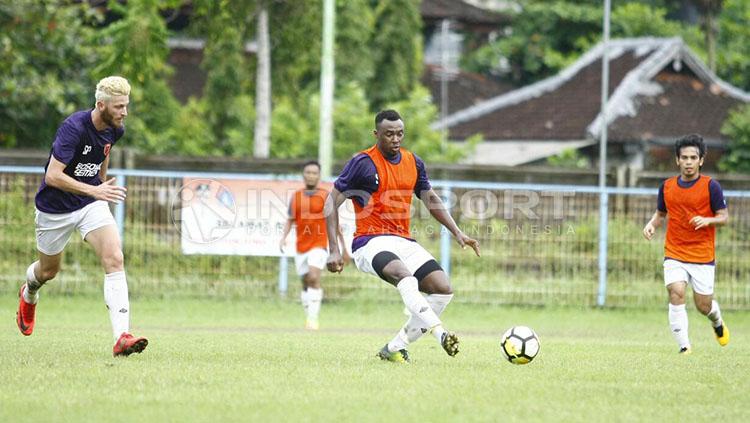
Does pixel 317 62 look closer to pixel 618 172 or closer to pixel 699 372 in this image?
pixel 618 172

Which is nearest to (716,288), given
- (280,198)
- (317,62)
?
(280,198)

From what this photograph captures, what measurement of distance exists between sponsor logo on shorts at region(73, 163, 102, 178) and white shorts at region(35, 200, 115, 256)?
0.33m

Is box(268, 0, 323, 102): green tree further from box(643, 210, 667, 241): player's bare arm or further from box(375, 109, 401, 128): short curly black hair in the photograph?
box(375, 109, 401, 128): short curly black hair

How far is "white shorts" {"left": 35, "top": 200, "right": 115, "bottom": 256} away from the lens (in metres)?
11.0

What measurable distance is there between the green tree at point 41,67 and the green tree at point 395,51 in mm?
11332

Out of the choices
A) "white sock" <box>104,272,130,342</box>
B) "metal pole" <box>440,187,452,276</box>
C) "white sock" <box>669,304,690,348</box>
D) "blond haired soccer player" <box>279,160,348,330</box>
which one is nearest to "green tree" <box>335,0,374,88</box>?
"metal pole" <box>440,187,452,276</box>

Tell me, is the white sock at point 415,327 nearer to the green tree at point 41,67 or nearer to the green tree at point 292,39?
the green tree at point 292,39

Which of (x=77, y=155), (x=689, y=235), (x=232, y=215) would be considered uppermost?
(x=77, y=155)

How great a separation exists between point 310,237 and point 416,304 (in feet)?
23.9

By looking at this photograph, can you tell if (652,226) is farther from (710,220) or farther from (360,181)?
(360,181)

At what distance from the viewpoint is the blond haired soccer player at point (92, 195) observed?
1055 centimetres

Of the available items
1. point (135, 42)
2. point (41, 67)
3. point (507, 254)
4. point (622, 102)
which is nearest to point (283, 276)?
point (507, 254)

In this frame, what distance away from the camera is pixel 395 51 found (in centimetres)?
3816

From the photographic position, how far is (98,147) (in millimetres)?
10828
